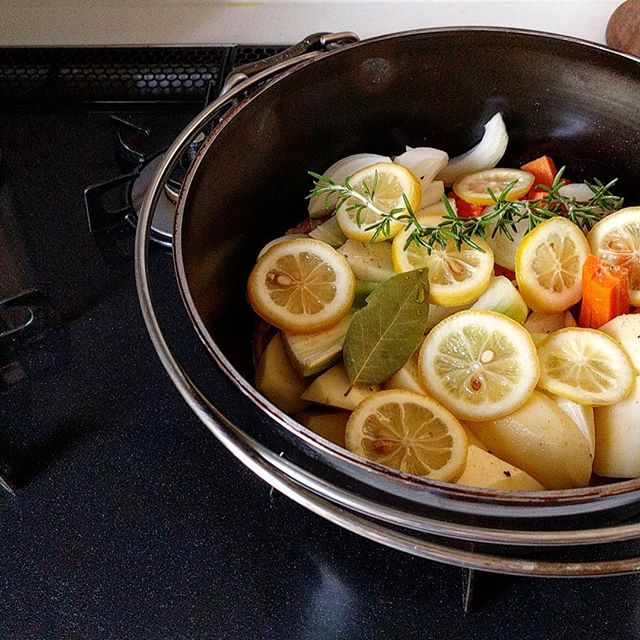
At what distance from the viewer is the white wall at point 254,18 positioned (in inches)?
52.9

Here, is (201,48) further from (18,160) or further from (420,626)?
(420,626)

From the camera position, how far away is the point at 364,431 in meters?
0.73

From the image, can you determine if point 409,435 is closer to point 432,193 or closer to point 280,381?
point 280,381

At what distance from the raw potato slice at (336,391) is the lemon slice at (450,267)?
0.15 m

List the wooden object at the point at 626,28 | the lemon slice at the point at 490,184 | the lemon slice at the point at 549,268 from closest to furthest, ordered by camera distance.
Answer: the lemon slice at the point at 549,268 < the lemon slice at the point at 490,184 < the wooden object at the point at 626,28

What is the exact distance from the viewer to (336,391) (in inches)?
31.6

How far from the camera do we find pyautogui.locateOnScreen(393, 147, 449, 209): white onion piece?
1.00m

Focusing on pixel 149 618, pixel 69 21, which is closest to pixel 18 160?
pixel 69 21

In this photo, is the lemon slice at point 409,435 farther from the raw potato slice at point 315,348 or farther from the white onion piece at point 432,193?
the white onion piece at point 432,193

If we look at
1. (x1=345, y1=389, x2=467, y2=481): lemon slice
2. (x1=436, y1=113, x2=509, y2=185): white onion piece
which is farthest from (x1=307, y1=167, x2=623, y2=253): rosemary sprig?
(x1=345, y1=389, x2=467, y2=481): lemon slice

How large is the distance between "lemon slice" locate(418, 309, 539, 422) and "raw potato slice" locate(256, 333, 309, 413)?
159 millimetres

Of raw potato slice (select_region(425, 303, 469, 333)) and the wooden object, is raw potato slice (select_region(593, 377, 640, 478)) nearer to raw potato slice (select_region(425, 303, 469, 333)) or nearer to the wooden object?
raw potato slice (select_region(425, 303, 469, 333))

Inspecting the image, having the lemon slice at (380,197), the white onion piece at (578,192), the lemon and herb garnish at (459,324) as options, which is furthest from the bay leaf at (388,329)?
the white onion piece at (578,192)

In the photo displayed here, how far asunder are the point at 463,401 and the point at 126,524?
1.41 feet
